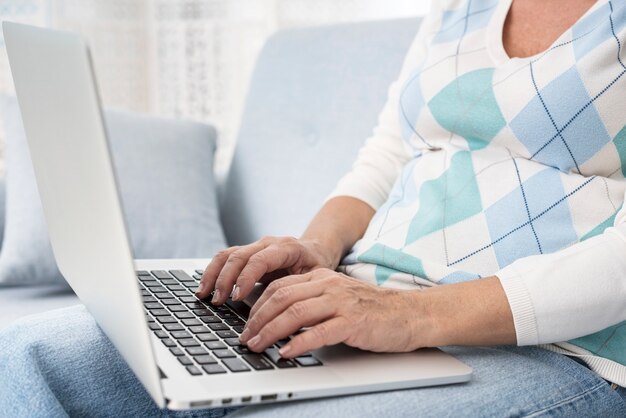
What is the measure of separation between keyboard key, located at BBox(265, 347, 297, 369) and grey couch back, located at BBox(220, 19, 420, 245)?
84 centimetres

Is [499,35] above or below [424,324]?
above

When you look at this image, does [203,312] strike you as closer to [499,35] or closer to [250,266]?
[250,266]

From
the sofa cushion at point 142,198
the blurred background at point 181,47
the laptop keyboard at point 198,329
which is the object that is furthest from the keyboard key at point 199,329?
the blurred background at point 181,47

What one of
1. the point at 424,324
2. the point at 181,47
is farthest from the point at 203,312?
the point at 181,47

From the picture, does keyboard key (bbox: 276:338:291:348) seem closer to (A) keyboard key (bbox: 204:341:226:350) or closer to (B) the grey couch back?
(A) keyboard key (bbox: 204:341:226:350)

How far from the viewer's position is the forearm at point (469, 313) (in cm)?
81

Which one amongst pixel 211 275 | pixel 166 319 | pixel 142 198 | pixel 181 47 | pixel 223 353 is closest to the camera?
pixel 223 353

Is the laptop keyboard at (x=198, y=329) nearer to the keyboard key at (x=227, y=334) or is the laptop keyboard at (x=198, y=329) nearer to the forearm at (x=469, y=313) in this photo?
the keyboard key at (x=227, y=334)

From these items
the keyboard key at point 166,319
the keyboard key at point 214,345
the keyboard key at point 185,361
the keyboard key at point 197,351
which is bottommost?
the keyboard key at point 166,319

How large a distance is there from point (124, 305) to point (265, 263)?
12.7 inches

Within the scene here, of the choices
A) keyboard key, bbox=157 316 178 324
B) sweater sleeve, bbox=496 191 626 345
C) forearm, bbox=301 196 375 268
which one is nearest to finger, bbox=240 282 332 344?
keyboard key, bbox=157 316 178 324

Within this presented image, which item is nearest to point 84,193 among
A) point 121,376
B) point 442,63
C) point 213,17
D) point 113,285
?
point 113,285

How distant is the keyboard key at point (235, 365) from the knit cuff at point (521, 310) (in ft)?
0.95

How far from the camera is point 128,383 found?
0.87m
